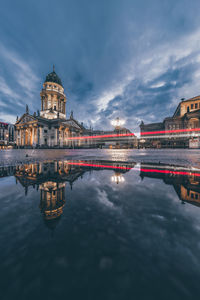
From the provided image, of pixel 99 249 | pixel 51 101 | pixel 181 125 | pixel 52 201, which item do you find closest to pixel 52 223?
pixel 52 201

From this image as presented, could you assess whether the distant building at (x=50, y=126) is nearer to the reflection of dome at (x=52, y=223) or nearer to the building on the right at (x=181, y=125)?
the building on the right at (x=181, y=125)

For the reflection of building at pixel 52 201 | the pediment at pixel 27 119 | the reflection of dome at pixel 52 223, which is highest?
the pediment at pixel 27 119

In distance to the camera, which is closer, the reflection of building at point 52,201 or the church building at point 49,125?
the reflection of building at point 52,201

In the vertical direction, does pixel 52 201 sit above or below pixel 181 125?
below

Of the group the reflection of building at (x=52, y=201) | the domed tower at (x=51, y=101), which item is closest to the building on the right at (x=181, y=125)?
the reflection of building at (x=52, y=201)

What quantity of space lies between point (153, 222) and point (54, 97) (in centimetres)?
5261

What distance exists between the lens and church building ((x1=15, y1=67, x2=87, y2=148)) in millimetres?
37156

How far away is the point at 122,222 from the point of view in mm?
980

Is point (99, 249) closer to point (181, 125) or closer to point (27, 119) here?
point (181, 125)

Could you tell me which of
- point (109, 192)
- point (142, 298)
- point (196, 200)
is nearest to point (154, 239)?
point (142, 298)

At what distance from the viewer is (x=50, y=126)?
39.8m

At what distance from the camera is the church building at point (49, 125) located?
122 feet

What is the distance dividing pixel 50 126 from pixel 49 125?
0.47 m

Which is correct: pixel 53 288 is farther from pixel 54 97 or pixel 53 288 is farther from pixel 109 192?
pixel 54 97
